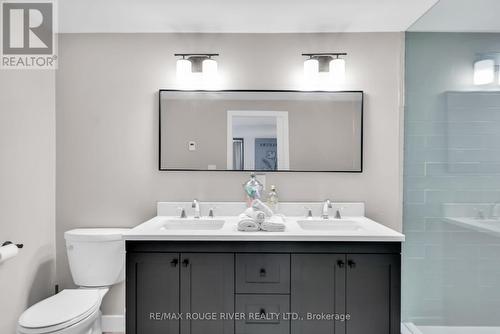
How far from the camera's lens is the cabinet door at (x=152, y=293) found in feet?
6.50

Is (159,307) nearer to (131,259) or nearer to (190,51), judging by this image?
(131,259)

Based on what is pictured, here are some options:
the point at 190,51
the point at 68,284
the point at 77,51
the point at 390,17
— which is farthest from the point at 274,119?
the point at 68,284

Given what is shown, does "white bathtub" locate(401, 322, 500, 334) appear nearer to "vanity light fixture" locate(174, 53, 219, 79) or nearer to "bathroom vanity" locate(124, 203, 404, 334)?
"bathroom vanity" locate(124, 203, 404, 334)

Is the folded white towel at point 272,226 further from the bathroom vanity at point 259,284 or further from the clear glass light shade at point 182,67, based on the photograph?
the clear glass light shade at point 182,67

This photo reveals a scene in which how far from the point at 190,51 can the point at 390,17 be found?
1409 mm

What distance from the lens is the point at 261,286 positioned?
198 cm

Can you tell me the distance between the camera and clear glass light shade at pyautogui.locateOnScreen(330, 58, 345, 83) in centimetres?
250

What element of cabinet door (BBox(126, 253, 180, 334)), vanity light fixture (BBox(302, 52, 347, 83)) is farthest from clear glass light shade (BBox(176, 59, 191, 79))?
cabinet door (BBox(126, 253, 180, 334))

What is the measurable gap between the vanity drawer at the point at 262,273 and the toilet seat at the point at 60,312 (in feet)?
2.90

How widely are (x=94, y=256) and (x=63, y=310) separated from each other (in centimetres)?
43

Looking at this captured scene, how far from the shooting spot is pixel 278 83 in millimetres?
2605

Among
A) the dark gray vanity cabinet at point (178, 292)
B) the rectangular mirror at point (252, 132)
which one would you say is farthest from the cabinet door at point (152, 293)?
the rectangular mirror at point (252, 132)

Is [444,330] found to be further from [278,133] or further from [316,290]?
[278,133]

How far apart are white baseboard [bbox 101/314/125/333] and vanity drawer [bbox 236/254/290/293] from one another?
3.96 feet
